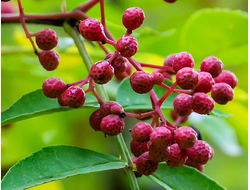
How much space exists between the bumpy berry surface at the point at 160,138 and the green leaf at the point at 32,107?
35 centimetres

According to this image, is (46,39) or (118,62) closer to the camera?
(118,62)

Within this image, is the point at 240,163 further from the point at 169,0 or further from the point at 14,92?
the point at 169,0

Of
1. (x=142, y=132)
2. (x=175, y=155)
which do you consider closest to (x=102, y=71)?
(x=142, y=132)

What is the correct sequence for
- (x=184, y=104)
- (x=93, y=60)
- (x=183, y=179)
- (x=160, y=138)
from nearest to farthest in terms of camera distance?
1. (x=160, y=138)
2. (x=184, y=104)
3. (x=183, y=179)
4. (x=93, y=60)

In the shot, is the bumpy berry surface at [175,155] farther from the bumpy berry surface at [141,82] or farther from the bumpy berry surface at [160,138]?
the bumpy berry surface at [141,82]

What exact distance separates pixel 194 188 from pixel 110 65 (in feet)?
1.63

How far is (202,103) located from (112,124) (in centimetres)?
26

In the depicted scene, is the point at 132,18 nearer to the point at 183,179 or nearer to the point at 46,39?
the point at 46,39

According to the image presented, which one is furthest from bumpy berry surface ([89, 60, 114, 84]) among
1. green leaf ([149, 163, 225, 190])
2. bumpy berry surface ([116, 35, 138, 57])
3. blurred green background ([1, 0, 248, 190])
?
blurred green background ([1, 0, 248, 190])

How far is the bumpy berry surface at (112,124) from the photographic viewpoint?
0.97m

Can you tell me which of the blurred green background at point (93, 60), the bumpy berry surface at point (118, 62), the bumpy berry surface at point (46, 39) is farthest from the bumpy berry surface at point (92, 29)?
the blurred green background at point (93, 60)

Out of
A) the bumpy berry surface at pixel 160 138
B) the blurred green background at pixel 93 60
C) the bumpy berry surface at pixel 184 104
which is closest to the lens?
the bumpy berry surface at pixel 160 138

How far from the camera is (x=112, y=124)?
0.97 meters

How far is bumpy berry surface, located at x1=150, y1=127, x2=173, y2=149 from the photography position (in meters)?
0.91
